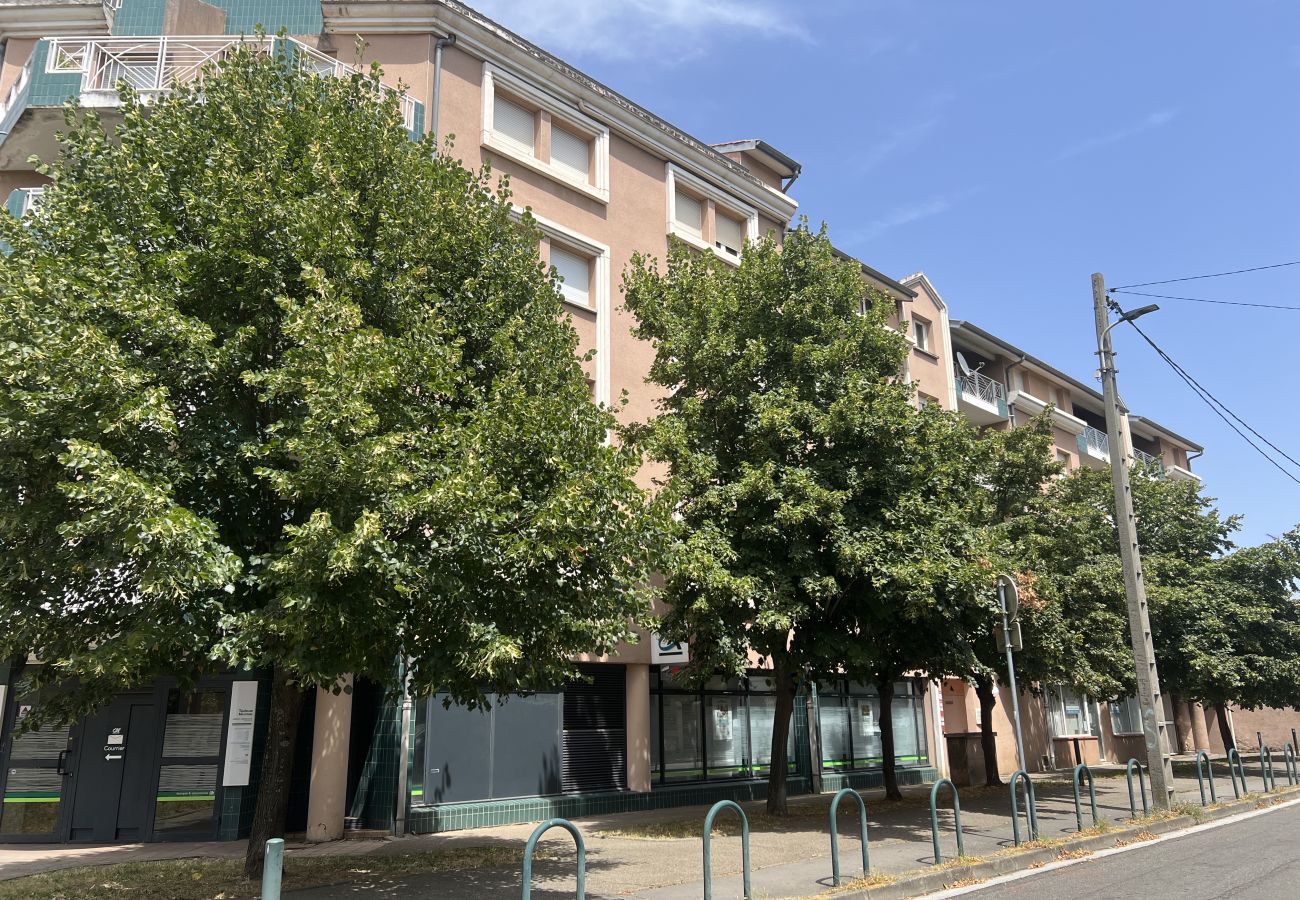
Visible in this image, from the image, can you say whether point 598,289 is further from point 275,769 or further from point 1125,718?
point 1125,718

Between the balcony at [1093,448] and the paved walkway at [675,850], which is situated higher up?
the balcony at [1093,448]

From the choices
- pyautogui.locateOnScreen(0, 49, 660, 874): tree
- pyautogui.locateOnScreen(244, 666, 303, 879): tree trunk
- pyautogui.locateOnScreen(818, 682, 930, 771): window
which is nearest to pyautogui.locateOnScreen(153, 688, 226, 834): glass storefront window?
pyautogui.locateOnScreen(244, 666, 303, 879): tree trunk

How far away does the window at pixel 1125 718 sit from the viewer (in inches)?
1271

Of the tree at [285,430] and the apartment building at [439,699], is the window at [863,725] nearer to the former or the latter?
the apartment building at [439,699]

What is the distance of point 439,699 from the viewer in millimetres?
13484

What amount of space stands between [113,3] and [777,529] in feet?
49.8

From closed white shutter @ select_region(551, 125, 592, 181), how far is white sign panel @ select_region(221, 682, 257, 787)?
11.2m

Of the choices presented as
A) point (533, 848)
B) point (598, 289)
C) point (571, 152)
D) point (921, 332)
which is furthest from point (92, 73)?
point (921, 332)

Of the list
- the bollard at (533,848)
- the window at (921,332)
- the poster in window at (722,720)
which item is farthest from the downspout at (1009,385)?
the bollard at (533,848)

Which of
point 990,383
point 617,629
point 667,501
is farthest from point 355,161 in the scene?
point 990,383

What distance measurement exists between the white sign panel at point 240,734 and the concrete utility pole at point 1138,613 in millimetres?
12923

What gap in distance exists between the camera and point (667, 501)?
975 centimetres

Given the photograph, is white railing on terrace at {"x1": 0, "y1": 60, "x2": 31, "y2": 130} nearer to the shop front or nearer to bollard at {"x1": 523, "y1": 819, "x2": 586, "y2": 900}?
the shop front

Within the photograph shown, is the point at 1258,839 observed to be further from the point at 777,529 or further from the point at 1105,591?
the point at 777,529
